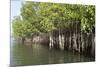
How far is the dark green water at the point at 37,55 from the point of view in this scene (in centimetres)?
221

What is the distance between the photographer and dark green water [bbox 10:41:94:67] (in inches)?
86.9

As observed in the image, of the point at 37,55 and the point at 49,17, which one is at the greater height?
the point at 49,17

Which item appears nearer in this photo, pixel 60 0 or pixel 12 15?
pixel 12 15

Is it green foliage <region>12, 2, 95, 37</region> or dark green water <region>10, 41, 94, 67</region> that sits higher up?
green foliage <region>12, 2, 95, 37</region>

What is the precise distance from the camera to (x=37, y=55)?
→ 7.53ft

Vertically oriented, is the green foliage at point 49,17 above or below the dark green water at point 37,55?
above

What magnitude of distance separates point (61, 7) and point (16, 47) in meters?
0.73

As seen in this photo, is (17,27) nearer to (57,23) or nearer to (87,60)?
(57,23)

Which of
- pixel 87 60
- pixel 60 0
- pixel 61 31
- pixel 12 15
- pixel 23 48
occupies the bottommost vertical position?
pixel 87 60

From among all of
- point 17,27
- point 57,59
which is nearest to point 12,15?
point 17,27

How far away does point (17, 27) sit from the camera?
7.27ft
